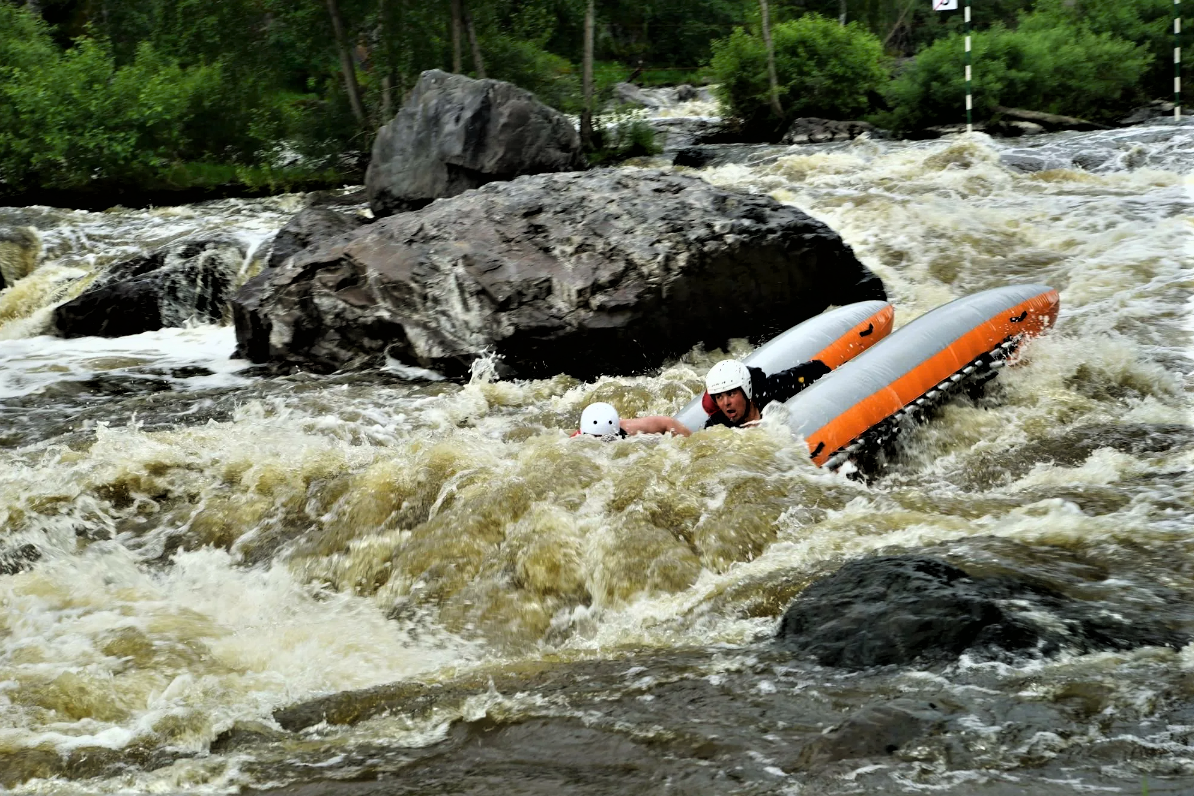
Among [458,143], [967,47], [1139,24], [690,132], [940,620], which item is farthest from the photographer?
[690,132]

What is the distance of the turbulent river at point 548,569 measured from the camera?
2.95 metres

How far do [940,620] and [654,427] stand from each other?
2543 millimetres

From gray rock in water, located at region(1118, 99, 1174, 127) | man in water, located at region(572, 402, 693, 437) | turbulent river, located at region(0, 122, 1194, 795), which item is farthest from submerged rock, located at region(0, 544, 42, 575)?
gray rock in water, located at region(1118, 99, 1174, 127)

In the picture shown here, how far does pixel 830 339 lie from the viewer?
22.1 ft

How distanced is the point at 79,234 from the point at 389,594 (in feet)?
34.6

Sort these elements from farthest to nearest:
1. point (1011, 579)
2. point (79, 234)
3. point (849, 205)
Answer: point (79, 234) → point (849, 205) → point (1011, 579)

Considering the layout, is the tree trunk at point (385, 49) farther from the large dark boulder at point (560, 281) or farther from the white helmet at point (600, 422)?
the white helmet at point (600, 422)

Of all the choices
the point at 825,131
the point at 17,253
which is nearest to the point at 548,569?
the point at 17,253

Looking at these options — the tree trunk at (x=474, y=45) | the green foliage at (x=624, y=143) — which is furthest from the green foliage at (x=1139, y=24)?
the tree trunk at (x=474, y=45)

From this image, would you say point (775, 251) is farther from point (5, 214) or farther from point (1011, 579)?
point (5, 214)

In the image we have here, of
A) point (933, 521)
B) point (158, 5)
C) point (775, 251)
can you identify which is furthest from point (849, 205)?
point (158, 5)

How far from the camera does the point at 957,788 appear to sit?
2.53 m

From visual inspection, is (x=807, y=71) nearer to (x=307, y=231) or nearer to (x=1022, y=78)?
(x=1022, y=78)

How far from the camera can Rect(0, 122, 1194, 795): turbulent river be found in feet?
9.68
